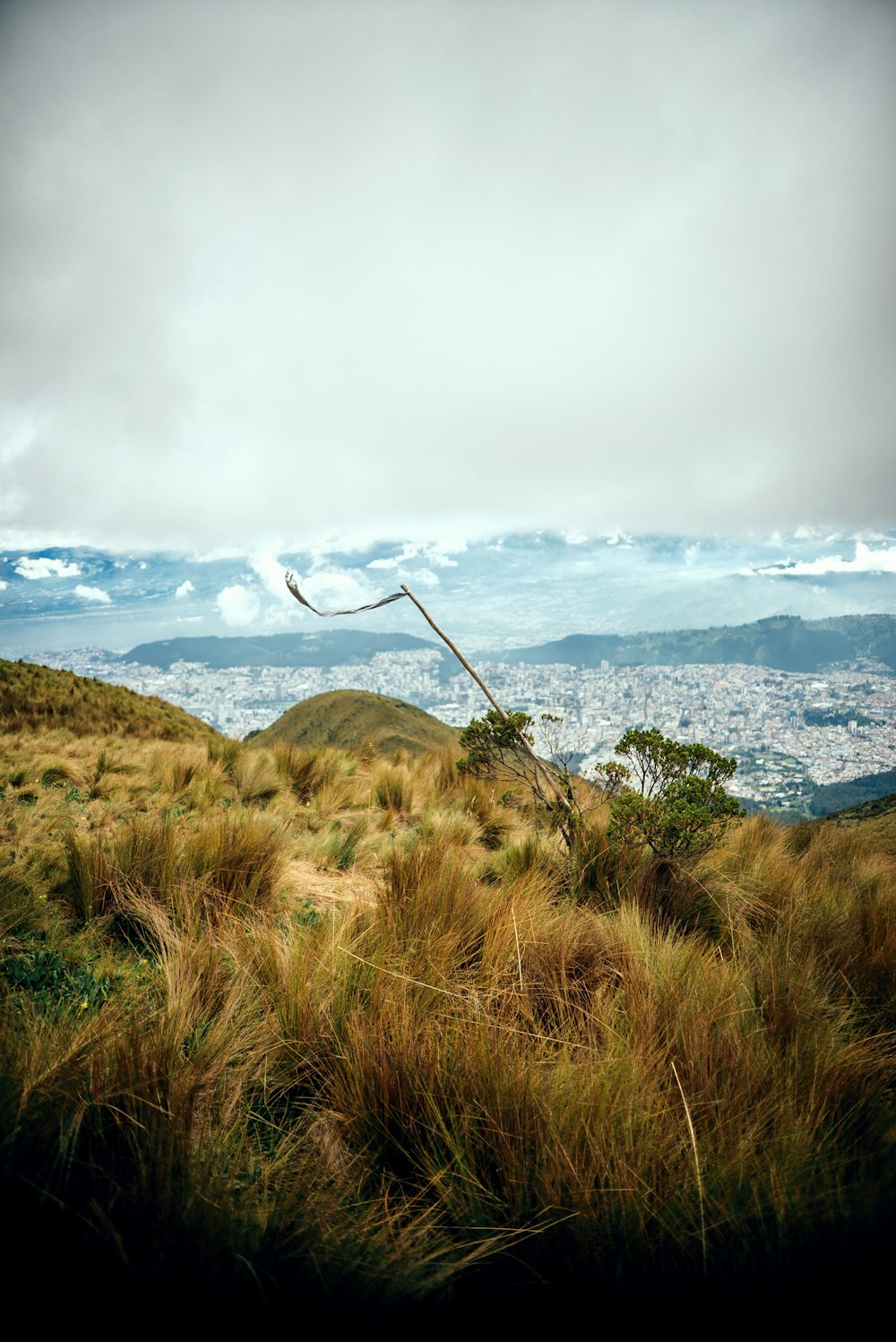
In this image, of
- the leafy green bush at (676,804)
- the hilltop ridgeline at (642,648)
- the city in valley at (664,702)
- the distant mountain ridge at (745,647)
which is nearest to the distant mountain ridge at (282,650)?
the hilltop ridgeline at (642,648)

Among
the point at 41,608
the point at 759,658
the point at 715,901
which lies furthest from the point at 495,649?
the point at 41,608

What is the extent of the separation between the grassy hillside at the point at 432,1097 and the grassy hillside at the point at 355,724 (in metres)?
11.6

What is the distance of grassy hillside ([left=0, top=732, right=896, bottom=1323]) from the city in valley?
43.9ft

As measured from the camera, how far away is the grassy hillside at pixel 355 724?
14.9m

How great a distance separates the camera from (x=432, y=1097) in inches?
53.1

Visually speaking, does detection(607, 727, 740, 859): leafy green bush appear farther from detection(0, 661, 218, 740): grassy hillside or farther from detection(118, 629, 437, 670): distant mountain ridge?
detection(118, 629, 437, 670): distant mountain ridge

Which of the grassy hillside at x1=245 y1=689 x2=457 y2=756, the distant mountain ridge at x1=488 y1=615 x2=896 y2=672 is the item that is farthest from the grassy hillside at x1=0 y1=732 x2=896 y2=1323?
the distant mountain ridge at x1=488 y1=615 x2=896 y2=672

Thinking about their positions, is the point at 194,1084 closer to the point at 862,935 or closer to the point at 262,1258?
the point at 262,1258

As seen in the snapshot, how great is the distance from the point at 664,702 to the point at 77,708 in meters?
49.8

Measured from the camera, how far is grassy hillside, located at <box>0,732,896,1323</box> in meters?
0.97

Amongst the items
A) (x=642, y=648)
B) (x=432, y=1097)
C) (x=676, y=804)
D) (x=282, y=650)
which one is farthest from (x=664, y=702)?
(x=282, y=650)

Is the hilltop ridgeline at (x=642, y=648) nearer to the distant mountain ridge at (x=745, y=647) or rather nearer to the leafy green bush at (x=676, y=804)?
the distant mountain ridge at (x=745, y=647)

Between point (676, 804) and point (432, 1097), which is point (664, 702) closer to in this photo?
point (676, 804)

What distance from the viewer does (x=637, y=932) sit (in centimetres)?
228
